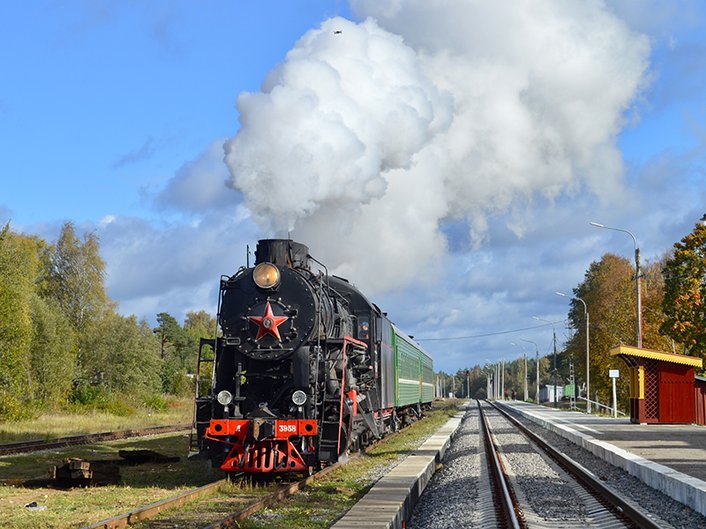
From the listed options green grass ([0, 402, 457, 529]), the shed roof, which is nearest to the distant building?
the shed roof

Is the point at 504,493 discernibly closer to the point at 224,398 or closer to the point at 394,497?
the point at 394,497

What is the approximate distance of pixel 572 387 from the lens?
62.4 metres

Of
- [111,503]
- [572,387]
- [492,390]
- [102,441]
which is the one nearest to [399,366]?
[102,441]

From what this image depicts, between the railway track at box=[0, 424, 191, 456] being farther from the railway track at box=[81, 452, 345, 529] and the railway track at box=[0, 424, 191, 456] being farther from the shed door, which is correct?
the shed door

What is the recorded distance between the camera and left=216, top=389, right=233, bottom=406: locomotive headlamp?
14325mm

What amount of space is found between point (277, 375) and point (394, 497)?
3756 mm

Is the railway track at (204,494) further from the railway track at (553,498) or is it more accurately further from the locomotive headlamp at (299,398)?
the railway track at (553,498)

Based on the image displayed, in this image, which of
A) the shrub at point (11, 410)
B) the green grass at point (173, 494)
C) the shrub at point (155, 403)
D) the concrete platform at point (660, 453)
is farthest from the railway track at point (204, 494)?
the shrub at point (155, 403)

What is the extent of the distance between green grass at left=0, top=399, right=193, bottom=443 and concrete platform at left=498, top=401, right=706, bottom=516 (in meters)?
15.4

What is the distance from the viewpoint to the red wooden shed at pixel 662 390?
103ft

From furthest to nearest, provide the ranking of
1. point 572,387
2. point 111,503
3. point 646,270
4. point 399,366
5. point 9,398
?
point 646,270
point 572,387
point 9,398
point 399,366
point 111,503

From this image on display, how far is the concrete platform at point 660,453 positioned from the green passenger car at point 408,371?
4860 millimetres

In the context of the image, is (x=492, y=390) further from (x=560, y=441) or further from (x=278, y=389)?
(x=278, y=389)

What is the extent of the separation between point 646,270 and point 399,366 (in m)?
48.0
